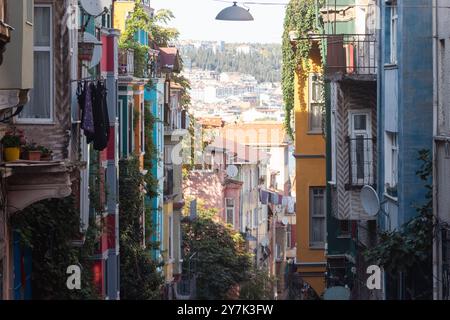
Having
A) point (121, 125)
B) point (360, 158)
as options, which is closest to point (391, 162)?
point (360, 158)

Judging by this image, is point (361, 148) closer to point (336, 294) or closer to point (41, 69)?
point (336, 294)

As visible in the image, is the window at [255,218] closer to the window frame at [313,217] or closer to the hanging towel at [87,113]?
the window frame at [313,217]

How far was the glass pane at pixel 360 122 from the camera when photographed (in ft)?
95.2

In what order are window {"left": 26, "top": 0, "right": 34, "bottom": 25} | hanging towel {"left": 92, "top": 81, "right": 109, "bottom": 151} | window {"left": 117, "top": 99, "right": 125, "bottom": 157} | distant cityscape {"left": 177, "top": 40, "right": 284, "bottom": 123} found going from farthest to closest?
distant cityscape {"left": 177, "top": 40, "right": 284, "bottom": 123} → window {"left": 117, "top": 99, "right": 125, "bottom": 157} → hanging towel {"left": 92, "top": 81, "right": 109, "bottom": 151} → window {"left": 26, "top": 0, "right": 34, "bottom": 25}

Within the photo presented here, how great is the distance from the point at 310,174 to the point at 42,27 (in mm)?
16832

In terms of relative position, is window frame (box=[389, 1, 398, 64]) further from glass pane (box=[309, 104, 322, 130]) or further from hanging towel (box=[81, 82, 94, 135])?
glass pane (box=[309, 104, 322, 130])

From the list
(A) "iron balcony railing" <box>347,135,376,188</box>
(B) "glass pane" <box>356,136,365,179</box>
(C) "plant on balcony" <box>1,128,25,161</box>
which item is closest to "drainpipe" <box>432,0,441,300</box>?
(A) "iron balcony railing" <box>347,135,376,188</box>

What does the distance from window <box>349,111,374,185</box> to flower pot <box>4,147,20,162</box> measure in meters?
11.0

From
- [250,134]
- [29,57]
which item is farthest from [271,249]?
[29,57]

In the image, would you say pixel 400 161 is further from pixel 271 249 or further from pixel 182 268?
pixel 271 249

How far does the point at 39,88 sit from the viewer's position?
20.8 m

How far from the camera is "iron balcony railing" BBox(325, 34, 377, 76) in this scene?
27938mm

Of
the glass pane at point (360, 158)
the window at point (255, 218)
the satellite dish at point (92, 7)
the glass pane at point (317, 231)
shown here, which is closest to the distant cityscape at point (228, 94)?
Answer: the window at point (255, 218)

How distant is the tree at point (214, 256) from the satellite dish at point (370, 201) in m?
22.3
